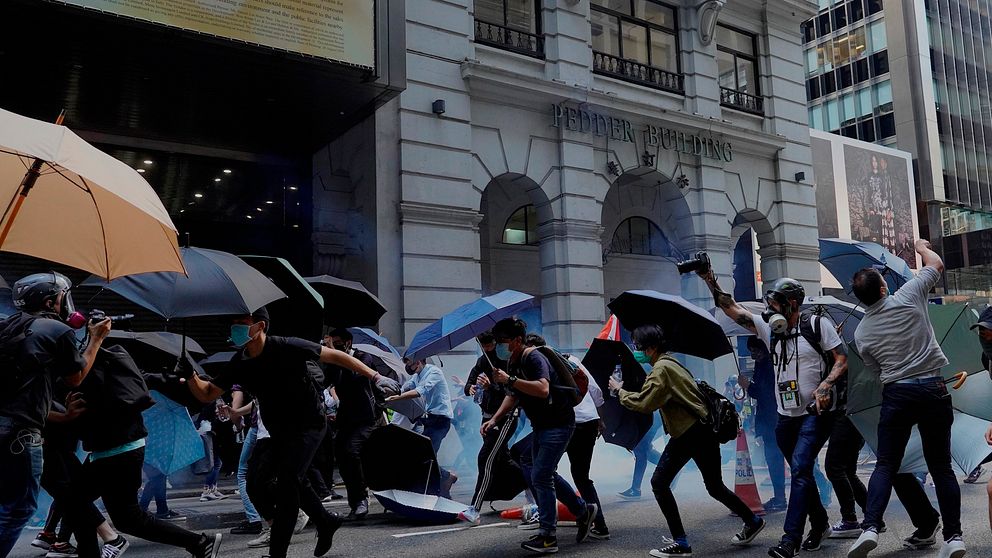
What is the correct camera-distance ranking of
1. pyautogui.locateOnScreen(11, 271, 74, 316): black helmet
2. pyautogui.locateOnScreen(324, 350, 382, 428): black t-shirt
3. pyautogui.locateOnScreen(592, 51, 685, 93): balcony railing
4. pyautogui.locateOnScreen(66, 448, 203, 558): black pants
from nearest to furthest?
pyautogui.locateOnScreen(11, 271, 74, 316): black helmet
pyautogui.locateOnScreen(66, 448, 203, 558): black pants
pyautogui.locateOnScreen(324, 350, 382, 428): black t-shirt
pyautogui.locateOnScreen(592, 51, 685, 93): balcony railing

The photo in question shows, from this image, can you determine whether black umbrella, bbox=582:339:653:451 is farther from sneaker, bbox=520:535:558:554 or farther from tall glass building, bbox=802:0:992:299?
tall glass building, bbox=802:0:992:299

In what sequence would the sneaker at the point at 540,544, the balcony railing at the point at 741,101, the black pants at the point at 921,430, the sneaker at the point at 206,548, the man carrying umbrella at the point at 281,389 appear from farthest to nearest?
the balcony railing at the point at 741,101 < the sneaker at the point at 540,544 < the black pants at the point at 921,430 < the man carrying umbrella at the point at 281,389 < the sneaker at the point at 206,548

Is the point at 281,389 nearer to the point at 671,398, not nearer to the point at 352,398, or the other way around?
the point at 671,398

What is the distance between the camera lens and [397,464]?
8.26 meters

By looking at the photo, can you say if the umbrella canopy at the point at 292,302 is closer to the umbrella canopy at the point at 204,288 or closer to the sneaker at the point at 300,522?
the umbrella canopy at the point at 204,288

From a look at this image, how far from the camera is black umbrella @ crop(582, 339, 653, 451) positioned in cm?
841

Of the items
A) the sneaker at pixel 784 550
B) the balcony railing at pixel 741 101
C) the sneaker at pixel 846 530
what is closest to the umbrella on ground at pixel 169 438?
the sneaker at pixel 784 550

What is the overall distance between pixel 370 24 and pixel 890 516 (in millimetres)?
10126

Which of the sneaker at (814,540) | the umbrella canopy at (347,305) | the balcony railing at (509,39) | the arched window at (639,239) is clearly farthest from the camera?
the arched window at (639,239)

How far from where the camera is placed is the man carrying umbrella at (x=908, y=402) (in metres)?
5.40

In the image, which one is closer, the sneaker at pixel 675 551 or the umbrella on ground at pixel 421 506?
the sneaker at pixel 675 551

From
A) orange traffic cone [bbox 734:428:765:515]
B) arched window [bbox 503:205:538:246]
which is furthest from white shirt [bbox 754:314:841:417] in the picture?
arched window [bbox 503:205:538:246]

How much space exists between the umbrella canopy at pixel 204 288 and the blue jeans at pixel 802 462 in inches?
153

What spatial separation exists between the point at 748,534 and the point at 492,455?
2647 mm
